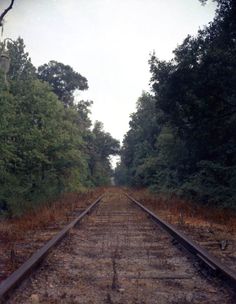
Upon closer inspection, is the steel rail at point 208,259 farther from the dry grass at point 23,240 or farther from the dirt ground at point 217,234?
the dry grass at point 23,240

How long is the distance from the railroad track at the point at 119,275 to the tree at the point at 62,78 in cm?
6018

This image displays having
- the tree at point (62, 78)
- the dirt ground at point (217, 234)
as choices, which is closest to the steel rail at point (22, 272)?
the dirt ground at point (217, 234)

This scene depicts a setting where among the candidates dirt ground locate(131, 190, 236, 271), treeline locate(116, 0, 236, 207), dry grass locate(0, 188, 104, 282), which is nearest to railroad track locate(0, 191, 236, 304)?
dry grass locate(0, 188, 104, 282)

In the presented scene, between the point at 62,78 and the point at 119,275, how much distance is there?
64.4 meters

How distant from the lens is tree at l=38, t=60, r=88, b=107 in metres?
68.4

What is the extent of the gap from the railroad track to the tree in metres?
60.2

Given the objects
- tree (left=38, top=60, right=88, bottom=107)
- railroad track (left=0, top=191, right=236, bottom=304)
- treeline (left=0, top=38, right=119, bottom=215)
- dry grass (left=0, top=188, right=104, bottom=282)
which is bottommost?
railroad track (left=0, top=191, right=236, bottom=304)

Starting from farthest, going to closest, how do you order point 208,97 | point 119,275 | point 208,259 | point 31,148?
point 31,148 < point 208,97 < point 208,259 < point 119,275

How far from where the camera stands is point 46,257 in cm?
743

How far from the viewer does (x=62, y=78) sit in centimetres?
6888

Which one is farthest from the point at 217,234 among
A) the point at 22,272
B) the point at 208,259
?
the point at 22,272

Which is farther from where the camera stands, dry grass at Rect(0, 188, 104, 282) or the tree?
the tree

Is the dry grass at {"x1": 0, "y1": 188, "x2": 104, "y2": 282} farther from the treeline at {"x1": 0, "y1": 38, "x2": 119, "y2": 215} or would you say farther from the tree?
the tree

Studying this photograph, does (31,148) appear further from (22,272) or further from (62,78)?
(62,78)
